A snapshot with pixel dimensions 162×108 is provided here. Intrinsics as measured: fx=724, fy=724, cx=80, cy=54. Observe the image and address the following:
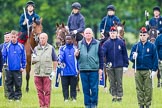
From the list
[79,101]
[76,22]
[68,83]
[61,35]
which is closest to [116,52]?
[68,83]

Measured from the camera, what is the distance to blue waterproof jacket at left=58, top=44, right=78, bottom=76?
22.6m

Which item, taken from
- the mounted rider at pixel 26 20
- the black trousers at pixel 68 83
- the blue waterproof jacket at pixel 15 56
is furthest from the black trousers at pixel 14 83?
the mounted rider at pixel 26 20

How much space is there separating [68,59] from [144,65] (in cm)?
325

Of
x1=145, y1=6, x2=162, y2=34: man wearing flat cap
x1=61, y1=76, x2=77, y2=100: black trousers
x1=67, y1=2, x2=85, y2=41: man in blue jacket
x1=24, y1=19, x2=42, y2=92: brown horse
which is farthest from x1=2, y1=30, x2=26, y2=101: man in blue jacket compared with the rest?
x1=145, y1=6, x2=162, y2=34: man wearing flat cap

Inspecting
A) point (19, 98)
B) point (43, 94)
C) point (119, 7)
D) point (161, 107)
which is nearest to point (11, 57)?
point (19, 98)

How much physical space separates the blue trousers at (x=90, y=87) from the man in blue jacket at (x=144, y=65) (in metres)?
1.30

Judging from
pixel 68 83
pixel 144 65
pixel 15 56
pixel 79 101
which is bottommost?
pixel 79 101

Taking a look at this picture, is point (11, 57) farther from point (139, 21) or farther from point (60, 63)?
point (139, 21)

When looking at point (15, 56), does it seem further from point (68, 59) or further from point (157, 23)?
point (157, 23)

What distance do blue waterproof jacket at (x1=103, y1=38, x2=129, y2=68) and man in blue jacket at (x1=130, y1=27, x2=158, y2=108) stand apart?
2244 millimetres

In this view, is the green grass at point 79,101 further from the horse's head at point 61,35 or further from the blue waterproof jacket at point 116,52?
the horse's head at point 61,35

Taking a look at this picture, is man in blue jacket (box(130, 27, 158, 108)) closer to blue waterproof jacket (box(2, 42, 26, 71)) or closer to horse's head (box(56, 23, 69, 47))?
blue waterproof jacket (box(2, 42, 26, 71))

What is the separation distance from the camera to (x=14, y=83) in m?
23.0

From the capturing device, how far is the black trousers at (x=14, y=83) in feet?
74.6
